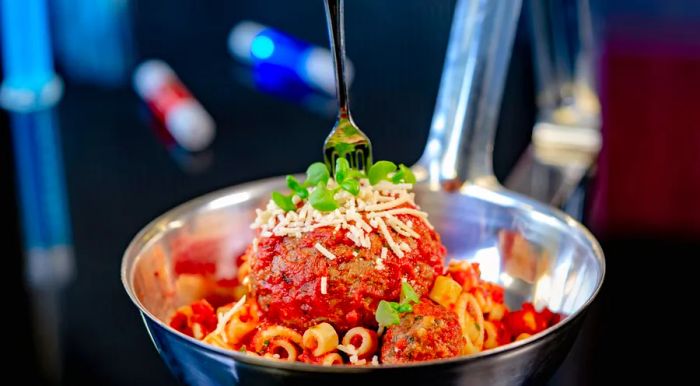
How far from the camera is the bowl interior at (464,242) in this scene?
80 centimetres

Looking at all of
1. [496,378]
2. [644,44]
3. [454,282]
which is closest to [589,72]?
[644,44]

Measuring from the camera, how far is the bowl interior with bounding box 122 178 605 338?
799 millimetres

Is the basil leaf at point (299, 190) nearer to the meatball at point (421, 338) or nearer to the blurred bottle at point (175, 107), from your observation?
the meatball at point (421, 338)

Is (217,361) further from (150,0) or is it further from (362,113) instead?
(150,0)

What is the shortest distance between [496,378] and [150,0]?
1.86 meters

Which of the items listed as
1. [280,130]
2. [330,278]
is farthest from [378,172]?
[280,130]

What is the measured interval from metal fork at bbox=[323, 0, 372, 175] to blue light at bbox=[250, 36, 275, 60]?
3.68 feet

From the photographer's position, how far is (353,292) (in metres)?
0.70

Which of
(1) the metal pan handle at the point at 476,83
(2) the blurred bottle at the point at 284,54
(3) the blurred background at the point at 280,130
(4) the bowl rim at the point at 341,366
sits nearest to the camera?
(4) the bowl rim at the point at 341,366

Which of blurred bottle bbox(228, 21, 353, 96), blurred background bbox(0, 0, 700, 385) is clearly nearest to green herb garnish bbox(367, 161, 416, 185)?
blurred background bbox(0, 0, 700, 385)

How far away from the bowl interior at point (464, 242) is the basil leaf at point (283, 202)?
0.14 meters

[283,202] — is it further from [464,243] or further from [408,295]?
[464,243]

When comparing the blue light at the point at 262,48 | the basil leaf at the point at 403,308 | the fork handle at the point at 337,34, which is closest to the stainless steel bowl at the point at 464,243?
the basil leaf at the point at 403,308

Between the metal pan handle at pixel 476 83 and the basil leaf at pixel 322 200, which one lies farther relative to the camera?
the metal pan handle at pixel 476 83
